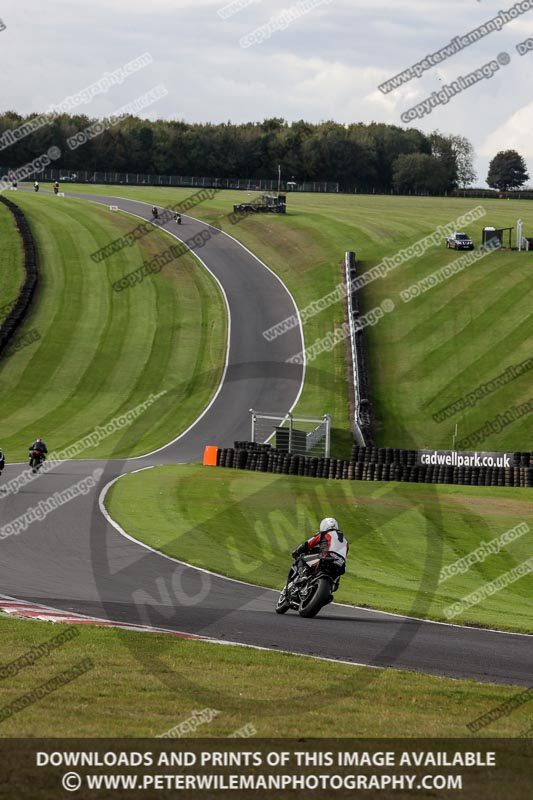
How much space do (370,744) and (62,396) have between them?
4408 centimetres

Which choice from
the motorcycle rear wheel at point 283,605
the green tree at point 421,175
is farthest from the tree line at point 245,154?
the motorcycle rear wheel at point 283,605

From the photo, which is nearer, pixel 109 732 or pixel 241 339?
pixel 109 732

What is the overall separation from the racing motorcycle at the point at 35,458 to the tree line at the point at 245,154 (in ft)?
424

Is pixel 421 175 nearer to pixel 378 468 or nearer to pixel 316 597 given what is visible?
pixel 378 468

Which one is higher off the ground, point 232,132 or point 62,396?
point 232,132

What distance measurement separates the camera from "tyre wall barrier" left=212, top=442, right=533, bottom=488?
34.6m

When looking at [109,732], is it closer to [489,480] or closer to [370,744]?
[370,744]

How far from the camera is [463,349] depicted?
180 feet

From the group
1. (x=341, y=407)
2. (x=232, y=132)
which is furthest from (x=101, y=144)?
(x=341, y=407)

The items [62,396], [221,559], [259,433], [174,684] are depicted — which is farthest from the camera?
[62,396]

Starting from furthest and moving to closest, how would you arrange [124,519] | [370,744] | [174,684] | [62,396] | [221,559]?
[62,396] < [124,519] < [221,559] < [174,684] < [370,744]

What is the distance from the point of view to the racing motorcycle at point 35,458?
36866mm

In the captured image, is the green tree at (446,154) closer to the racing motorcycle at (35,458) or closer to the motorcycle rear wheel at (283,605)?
the racing motorcycle at (35,458)

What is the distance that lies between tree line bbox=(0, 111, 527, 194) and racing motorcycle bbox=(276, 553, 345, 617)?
149542 millimetres
